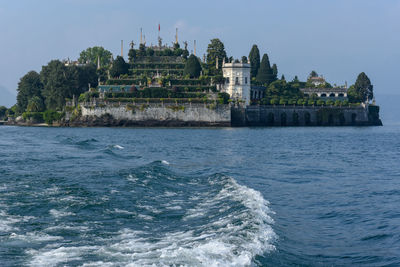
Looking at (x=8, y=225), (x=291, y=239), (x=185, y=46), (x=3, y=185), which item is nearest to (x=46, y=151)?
(x=3, y=185)

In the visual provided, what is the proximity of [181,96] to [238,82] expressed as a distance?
14818mm

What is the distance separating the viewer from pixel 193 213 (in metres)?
25.0

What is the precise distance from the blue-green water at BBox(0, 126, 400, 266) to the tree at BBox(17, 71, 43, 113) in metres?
101

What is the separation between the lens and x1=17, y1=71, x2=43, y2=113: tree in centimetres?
14188

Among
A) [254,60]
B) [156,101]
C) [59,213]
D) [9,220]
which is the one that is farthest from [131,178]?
[254,60]

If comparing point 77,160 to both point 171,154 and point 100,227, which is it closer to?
point 171,154

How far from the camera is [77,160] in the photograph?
4372cm

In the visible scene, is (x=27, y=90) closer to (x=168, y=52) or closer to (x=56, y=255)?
(x=168, y=52)

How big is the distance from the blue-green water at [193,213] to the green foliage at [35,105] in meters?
88.6

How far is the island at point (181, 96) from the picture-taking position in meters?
115

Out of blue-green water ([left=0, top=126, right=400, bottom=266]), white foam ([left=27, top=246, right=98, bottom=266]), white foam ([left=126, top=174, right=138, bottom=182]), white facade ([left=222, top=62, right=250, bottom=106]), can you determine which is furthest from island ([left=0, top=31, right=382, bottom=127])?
white foam ([left=27, top=246, right=98, bottom=266])

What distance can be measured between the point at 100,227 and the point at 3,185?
1131cm

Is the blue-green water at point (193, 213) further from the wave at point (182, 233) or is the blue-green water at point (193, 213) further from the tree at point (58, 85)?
the tree at point (58, 85)

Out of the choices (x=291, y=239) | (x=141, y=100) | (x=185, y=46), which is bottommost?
(x=291, y=239)
